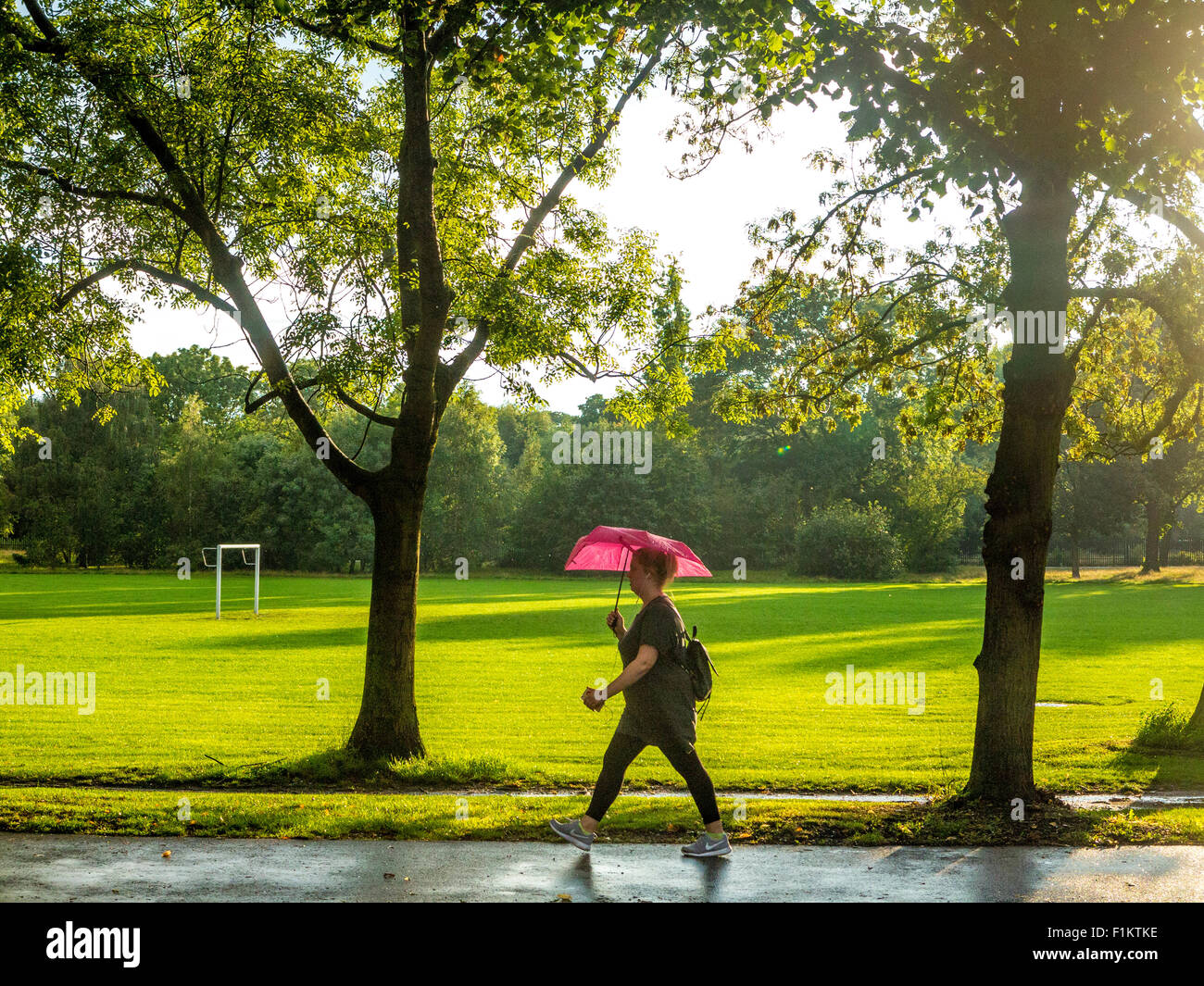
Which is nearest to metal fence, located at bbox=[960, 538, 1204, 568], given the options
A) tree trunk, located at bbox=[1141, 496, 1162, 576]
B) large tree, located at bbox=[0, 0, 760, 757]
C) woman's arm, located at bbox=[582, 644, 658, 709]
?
tree trunk, located at bbox=[1141, 496, 1162, 576]

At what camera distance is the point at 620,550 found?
9055 mm

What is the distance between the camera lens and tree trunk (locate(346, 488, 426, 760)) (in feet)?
41.0

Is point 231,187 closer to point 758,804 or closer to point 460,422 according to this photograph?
point 758,804

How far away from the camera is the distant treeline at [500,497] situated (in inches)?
2972

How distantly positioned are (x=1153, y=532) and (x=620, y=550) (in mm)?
77618

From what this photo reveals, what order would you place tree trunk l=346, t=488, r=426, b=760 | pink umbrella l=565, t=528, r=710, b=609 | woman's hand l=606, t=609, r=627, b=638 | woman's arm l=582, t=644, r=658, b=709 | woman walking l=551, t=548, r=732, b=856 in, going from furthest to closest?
tree trunk l=346, t=488, r=426, b=760 → pink umbrella l=565, t=528, r=710, b=609 → woman's hand l=606, t=609, r=627, b=638 → woman walking l=551, t=548, r=732, b=856 → woman's arm l=582, t=644, r=658, b=709

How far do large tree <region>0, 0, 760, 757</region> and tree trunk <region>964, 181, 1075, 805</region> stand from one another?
4.12 metres

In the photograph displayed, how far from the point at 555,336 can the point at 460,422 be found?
71.6 metres

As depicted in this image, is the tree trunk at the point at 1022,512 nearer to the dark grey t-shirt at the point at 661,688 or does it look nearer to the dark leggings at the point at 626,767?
the dark leggings at the point at 626,767

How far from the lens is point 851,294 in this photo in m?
13.8

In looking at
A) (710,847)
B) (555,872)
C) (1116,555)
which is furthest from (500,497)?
(555,872)

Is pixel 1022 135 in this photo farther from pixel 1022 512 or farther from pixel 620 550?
pixel 620 550

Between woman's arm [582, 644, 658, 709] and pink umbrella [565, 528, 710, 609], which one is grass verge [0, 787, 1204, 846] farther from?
pink umbrella [565, 528, 710, 609]

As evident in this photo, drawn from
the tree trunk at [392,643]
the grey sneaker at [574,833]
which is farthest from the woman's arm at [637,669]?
the tree trunk at [392,643]
